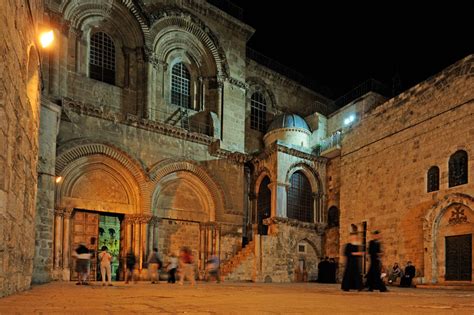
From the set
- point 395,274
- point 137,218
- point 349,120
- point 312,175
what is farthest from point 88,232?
point 349,120

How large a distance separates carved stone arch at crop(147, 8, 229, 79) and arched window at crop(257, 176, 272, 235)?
6.14 m

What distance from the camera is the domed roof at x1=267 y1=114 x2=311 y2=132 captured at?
25.6 metres

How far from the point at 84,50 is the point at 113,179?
5980mm

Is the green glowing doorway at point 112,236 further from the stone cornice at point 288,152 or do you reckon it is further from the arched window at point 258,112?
the arched window at point 258,112

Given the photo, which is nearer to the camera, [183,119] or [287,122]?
[183,119]

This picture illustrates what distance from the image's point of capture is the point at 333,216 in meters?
23.9

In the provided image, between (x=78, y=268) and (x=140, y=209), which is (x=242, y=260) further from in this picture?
(x=78, y=268)

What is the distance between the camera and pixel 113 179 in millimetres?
19422

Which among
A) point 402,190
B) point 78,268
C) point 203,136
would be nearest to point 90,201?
point 78,268

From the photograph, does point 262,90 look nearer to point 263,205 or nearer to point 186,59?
point 186,59

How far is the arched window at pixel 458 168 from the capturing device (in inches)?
651

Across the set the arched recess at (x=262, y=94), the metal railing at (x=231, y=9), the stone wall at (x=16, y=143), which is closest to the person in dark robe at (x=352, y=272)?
the stone wall at (x=16, y=143)

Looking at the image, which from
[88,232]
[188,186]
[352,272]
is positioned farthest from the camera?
[188,186]

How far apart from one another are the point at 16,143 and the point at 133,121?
12112 mm
